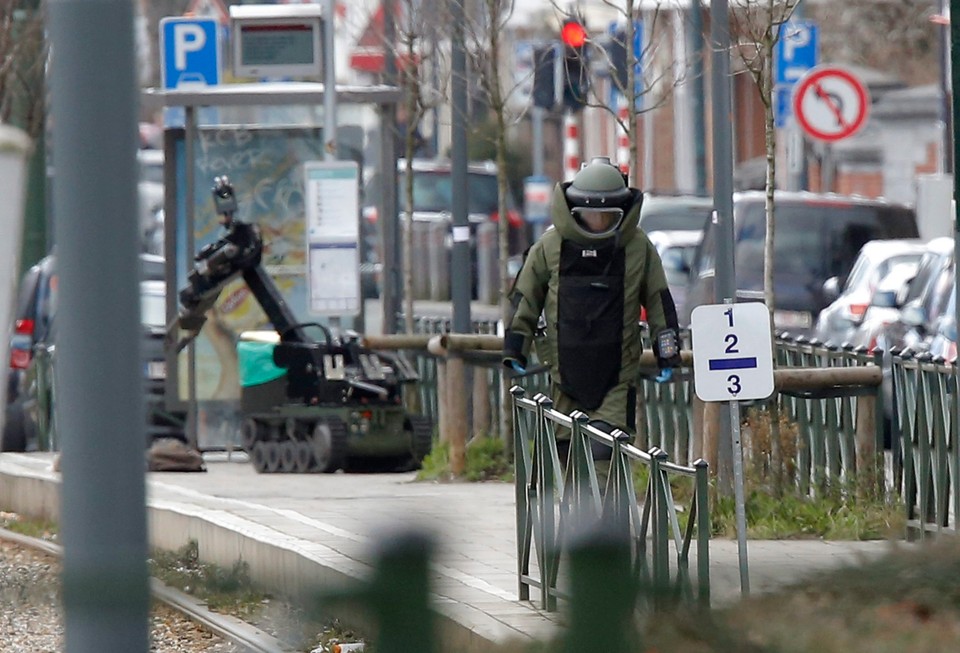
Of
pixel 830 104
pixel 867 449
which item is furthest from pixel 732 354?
pixel 830 104

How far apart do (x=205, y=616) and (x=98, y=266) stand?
→ 3530 millimetres

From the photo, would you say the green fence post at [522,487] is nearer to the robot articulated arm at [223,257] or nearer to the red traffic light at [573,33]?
the red traffic light at [573,33]

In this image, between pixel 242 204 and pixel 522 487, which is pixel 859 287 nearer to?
pixel 242 204

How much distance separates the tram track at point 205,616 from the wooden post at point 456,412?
2611mm

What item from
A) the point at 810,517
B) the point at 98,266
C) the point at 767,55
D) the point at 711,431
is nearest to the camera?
the point at 98,266

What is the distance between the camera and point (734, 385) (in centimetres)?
846

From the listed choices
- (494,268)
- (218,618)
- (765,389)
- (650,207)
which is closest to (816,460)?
(765,389)

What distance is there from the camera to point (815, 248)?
786 inches

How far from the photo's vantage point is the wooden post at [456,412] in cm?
1338

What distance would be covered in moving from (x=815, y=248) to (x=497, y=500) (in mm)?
8434

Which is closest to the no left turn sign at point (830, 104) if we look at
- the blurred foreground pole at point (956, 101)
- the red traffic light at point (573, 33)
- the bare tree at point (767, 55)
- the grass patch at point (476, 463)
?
the red traffic light at point (573, 33)

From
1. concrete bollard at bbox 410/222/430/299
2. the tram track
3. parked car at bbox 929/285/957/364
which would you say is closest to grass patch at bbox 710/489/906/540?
the tram track

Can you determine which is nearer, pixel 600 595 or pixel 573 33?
pixel 600 595

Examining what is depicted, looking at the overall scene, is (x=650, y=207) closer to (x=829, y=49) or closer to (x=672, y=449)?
(x=672, y=449)
